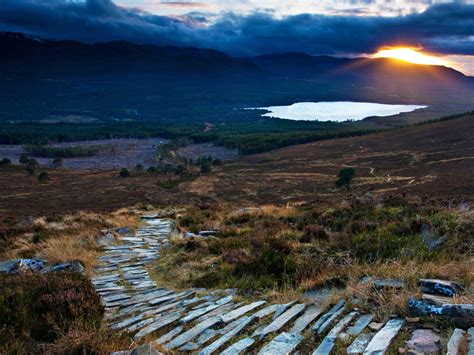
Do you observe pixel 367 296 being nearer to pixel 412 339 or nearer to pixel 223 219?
pixel 412 339

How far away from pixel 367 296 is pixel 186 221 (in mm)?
13056

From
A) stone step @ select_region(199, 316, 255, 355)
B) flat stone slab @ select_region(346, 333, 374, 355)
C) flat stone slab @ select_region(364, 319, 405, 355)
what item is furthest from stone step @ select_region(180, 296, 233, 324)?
flat stone slab @ select_region(364, 319, 405, 355)

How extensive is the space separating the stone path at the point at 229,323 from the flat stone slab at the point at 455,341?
0.07 ft

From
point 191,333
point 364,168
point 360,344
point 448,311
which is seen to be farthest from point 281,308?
point 364,168

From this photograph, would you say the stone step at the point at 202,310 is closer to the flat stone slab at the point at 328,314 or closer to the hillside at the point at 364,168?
the flat stone slab at the point at 328,314

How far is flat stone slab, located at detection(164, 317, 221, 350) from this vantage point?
220 inches

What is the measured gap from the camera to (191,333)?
589 cm

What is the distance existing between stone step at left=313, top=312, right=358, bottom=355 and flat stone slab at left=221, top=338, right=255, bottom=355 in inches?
33.0

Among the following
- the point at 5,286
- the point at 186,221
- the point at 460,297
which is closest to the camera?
the point at 460,297

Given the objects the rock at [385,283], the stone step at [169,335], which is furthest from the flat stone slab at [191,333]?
the rock at [385,283]

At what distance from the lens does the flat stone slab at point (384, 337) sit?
476cm

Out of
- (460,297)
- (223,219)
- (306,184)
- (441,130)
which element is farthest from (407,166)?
(460,297)

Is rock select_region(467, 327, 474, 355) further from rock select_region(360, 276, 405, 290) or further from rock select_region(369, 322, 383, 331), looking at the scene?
rock select_region(360, 276, 405, 290)

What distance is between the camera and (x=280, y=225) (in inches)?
596
